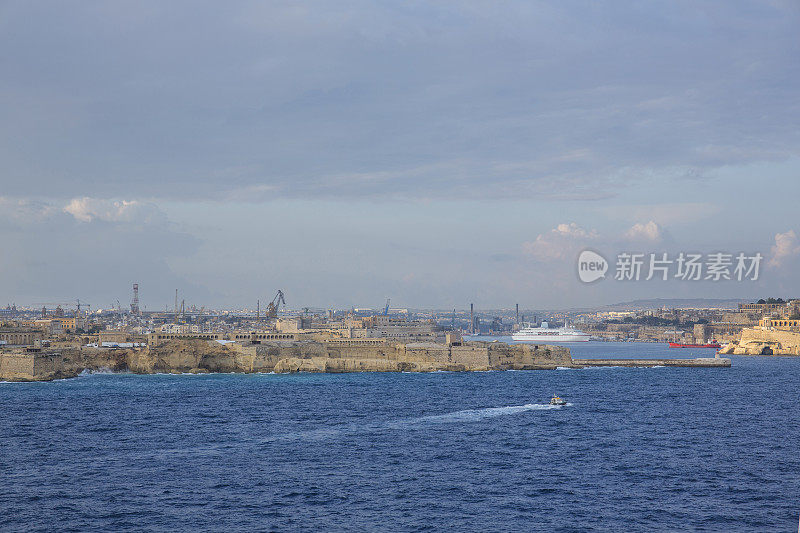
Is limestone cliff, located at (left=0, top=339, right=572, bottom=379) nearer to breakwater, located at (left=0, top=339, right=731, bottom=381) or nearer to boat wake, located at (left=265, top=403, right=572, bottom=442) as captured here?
breakwater, located at (left=0, top=339, right=731, bottom=381)

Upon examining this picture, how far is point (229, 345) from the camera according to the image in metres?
129

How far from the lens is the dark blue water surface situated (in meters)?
35.8

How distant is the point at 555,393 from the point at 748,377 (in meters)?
41.7

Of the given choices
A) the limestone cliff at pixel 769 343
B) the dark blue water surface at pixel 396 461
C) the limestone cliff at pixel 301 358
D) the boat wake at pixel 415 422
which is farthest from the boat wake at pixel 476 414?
the limestone cliff at pixel 769 343

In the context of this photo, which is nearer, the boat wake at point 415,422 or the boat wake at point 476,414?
the boat wake at point 415,422

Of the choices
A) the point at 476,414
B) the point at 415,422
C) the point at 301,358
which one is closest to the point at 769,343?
the point at 301,358

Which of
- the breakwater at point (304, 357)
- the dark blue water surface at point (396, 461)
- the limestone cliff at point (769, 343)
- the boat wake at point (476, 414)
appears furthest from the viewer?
the limestone cliff at point (769, 343)

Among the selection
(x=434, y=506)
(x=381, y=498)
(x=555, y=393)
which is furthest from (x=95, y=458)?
(x=555, y=393)

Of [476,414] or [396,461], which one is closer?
[396,461]

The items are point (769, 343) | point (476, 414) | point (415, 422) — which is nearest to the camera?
point (415, 422)

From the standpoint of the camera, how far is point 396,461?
158 ft

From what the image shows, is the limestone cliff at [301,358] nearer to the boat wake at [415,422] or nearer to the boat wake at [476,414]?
the boat wake at [476,414]

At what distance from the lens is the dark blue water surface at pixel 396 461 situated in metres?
35.8

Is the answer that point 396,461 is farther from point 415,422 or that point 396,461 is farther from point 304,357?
point 304,357
